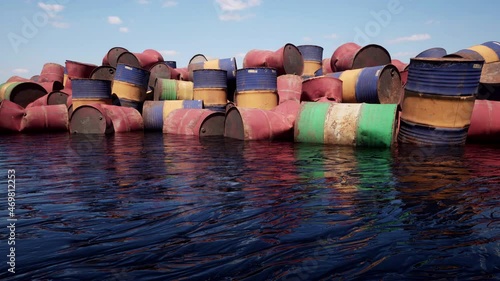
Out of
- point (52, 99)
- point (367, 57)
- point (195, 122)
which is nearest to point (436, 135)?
point (367, 57)

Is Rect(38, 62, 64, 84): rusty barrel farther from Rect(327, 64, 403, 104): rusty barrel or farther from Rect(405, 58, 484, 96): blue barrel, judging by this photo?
Rect(405, 58, 484, 96): blue barrel

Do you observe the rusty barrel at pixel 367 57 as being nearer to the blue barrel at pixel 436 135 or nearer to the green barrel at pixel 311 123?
the green barrel at pixel 311 123

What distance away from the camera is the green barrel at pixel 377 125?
7.38 metres

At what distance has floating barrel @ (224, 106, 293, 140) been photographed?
8.70 metres

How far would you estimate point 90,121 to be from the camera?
1067 centimetres

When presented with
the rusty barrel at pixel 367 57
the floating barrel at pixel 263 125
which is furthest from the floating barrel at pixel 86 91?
the rusty barrel at pixel 367 57

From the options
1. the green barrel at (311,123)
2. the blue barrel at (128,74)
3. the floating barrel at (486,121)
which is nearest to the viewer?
the floating barrel at (486,121)

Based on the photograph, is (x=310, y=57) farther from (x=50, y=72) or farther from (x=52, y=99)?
(x=50, y=72)

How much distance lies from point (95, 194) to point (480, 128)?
7449 millimetres

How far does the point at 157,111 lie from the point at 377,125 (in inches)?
263

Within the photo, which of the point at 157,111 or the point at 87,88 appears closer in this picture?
the point at 87,88

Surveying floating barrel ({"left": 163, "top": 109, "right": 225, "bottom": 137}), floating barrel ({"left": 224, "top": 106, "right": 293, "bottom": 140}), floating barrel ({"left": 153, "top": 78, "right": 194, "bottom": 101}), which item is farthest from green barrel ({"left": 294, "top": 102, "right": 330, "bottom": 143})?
floating barrel ({"left": 153, "top": 78, "right": 194, "bottom": 101})

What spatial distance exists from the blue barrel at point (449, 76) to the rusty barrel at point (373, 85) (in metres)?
2.14

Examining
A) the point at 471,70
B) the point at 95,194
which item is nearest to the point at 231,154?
the point at 95,194
